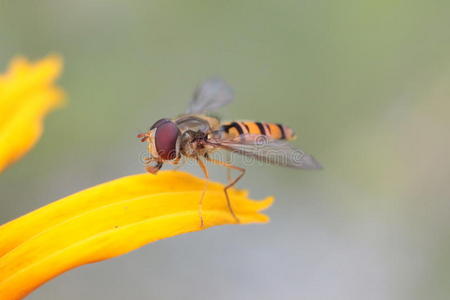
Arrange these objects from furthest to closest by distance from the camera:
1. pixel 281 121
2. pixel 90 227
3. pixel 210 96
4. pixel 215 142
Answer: pixel 281 121
pixel 210 96
pixel 215 142
pixel 90 227

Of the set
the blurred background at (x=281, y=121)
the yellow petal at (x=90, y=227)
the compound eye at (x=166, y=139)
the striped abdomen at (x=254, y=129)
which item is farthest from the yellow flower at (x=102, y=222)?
the blurred background at (x=281, y=121)

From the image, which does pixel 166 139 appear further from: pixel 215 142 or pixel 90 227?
pixel 90 227

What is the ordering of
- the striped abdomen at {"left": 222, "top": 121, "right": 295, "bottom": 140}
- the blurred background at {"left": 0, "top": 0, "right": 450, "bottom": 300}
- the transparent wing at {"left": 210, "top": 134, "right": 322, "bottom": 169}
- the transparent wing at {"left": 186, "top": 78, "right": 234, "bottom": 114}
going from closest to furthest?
the transparent wing at {"left": 210, "top": 134, "right": 322, "bottom": 169} → the striped abdomen at {"left": 222, "top": 121, "right": 295, "bottom": 140} → the transparent wing at {"left": 186, "top": 78, "right": 234, "bottom": 114} → the blurred background at {"left": 0, "top": 0, "right": 450, "bottom": 300}

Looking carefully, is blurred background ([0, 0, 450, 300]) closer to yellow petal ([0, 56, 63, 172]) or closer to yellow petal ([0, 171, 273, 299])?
yellow petal ([0, 56, 63, 172])

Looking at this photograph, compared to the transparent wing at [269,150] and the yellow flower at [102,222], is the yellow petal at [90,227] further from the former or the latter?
the transparent wing at [269,150]

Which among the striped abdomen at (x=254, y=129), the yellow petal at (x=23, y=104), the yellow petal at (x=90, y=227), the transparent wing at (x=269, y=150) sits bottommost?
the yellow petal at (x=90, y=227)

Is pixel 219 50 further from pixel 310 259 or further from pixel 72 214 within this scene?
pixel 72 214

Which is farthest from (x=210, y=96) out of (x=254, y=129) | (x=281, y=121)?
(x=281, y=121)

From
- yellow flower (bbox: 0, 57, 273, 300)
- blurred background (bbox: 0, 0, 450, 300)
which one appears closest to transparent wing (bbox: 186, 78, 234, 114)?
yellow flower (bbox: 0, 57, 273, 300)
